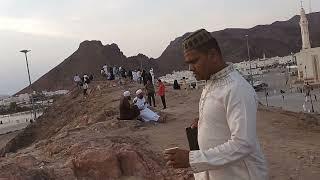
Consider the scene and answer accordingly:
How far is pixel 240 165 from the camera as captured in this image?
2574mm

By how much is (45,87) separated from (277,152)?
12561 cm

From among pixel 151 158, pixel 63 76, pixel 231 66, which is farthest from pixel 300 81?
pixel 63 76

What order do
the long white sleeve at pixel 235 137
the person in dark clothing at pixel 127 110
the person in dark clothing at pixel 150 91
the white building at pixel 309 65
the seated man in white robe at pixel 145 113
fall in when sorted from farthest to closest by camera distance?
the white building at pixel 309 65 → the person in dark clothing at pixel 150 91 → the seated man in white robe at pixel 145 113 → the person in dark clothing at pixel 127 110 → the long white sleeve at pixel 235 137

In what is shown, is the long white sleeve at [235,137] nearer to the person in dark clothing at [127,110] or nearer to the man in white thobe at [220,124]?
the man in white thobe at [220,124]

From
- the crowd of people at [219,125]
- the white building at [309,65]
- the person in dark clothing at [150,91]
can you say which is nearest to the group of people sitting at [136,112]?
the person in dark clothing at [150,91]

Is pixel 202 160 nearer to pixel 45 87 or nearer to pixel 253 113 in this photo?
pixel 253 113

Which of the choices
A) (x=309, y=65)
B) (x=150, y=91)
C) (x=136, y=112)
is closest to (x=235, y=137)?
(x=136, y=112)

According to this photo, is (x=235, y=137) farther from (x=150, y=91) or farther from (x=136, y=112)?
(x=150, y=91)

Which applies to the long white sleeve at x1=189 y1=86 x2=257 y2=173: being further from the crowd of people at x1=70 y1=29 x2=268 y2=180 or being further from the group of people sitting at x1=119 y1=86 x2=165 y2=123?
the group of people sitting at x1=119 y1=86 x2=165 y2=123

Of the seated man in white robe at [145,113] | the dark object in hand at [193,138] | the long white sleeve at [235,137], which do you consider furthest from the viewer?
the seated man in white robe at [145,113]

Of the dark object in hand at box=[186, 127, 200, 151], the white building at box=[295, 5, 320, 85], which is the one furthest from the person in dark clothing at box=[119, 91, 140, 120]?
the white building at box=[295, 5, 320, 85]

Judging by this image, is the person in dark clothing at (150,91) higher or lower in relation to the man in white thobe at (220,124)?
lower

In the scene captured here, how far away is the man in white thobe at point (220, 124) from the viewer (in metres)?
2.50

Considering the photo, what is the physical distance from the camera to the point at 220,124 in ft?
8.55
